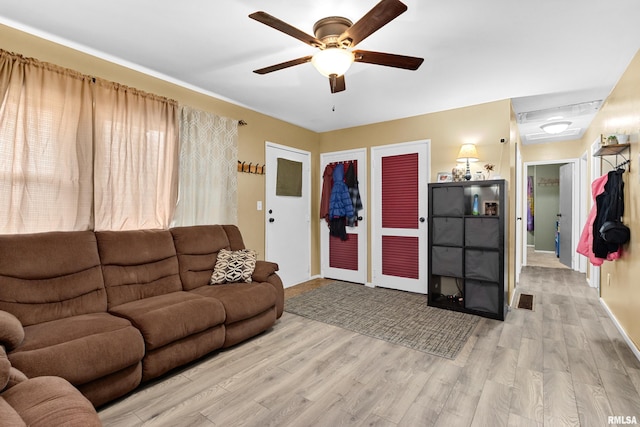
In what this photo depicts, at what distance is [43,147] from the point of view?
2295 millimetres

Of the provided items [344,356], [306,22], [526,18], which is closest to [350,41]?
[306,22]

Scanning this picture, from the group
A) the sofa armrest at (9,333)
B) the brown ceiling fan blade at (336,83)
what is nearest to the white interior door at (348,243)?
the brown ceiling fan blade at (336,83)

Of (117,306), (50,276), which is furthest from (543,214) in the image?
(50,276)

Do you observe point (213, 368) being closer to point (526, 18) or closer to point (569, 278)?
point (526, 18)

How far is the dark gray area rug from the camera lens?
2773mm

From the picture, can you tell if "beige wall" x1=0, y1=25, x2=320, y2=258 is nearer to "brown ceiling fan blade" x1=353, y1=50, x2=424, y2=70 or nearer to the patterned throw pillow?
the patterned throw pillow

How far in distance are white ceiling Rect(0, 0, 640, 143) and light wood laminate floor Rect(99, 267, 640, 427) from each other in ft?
7.98

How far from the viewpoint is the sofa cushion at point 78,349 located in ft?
5.10

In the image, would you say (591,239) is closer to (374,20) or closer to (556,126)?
(556,126)

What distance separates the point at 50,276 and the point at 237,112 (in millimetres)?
2533

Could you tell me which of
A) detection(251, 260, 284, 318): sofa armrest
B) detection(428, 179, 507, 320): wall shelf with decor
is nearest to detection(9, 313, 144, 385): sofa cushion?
detection(251, 260, 284, 318): sofa armrest

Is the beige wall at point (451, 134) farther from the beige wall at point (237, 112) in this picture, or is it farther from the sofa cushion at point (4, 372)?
the sofa cushion at point (4, 372)

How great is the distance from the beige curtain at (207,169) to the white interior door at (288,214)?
67cm

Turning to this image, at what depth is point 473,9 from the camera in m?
2.00
